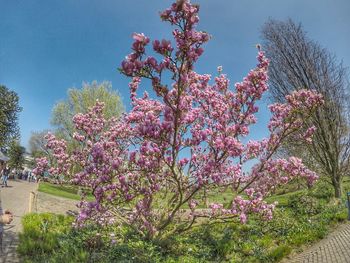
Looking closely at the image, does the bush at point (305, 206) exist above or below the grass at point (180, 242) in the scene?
above

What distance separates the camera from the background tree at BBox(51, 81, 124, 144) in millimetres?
29750

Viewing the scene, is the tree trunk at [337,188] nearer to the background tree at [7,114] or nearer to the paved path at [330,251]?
the paved path at [330,251]

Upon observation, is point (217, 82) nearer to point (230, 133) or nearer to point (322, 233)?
point (230, 133)

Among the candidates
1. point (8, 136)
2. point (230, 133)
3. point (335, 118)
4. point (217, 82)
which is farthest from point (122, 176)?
point (8, 136)

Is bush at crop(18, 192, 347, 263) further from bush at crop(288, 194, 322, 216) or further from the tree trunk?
the tree trunk

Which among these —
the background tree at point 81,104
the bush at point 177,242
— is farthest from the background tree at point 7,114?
→ the bush at point 177,242

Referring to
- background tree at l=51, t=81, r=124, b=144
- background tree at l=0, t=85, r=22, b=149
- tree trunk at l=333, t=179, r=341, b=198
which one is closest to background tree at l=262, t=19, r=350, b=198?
tree trunk at l=333, t=179, r=341, b=198

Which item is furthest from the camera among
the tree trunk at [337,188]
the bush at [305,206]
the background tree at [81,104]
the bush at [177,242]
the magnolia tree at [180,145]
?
the background tree at [81,104]

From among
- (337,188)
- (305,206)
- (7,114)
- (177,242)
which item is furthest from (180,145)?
(7,114)

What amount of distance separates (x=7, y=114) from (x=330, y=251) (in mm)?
44067

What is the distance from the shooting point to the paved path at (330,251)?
7.19m

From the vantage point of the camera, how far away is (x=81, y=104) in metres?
30.5

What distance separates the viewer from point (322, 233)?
30.4 feet

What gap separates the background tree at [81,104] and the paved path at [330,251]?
22821 mm
